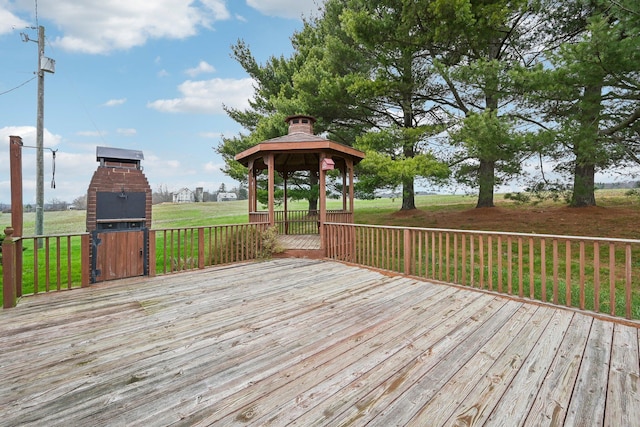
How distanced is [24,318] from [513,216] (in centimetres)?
1258

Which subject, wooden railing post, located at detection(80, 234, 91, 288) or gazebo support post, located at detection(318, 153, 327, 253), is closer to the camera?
wooden railing post, located at detection(80, 234, 91, 288)

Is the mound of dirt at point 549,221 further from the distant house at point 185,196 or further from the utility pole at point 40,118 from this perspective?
the distant house at point 185,196

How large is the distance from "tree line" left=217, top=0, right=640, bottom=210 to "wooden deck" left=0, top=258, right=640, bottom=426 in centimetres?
493

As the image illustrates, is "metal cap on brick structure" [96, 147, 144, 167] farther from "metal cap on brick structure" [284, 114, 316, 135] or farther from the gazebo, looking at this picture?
"metal cap on brick structure" [284, 114, 316, 135]

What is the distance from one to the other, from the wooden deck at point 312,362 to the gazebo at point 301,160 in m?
3.67

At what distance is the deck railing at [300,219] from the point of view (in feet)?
26.7

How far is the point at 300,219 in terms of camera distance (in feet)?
38.3

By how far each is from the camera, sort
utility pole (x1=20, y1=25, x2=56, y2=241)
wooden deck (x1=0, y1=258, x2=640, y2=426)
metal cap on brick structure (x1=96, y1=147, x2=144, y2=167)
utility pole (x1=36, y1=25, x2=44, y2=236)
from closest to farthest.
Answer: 1. wooden deck (x1=0, y1=258, x2=640, y2=426)
2. metal cap on brick structure (x1=96, y1=147, x2=144, y2=167)
3. utility pole (x1=36, y1=25, x2=44, y2=236)
4. utility pole (x1=20, y1=25, x2=56, y2=241)

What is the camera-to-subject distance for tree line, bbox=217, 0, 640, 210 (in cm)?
585

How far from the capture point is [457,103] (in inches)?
406

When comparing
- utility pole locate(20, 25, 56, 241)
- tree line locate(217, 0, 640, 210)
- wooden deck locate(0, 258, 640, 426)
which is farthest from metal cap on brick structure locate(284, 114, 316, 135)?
utility pole locate(20, 25, 56, 241)

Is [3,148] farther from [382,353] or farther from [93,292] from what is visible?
[382,353]

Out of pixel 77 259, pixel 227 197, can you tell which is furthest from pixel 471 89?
pixel 227 197

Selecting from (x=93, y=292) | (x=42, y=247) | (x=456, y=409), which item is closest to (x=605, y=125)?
(x=456, y=409)
